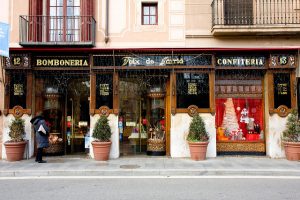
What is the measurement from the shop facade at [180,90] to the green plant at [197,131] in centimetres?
63

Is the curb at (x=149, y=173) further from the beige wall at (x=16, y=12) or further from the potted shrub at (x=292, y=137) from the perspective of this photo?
the beige wall at (x=16, y=12)

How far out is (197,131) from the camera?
12.0 metres

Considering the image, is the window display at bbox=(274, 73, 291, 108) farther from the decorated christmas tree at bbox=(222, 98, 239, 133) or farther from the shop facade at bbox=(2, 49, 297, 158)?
the decorated christmas tree at bbox=(222, 98, 239, 133)

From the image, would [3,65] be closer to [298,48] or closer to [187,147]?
[187,147]

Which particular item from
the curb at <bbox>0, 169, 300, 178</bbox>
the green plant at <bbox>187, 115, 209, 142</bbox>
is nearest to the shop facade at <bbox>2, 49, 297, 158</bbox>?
the green plant at <bbox>187, 115, 209, 142</bbox>

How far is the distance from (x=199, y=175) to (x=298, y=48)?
260 inches

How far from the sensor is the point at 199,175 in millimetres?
9828

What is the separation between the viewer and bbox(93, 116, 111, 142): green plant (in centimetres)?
1193

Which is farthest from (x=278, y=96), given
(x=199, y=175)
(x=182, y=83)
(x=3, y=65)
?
(x=3, y=65)

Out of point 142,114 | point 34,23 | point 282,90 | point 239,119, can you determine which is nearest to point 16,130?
point 34,23

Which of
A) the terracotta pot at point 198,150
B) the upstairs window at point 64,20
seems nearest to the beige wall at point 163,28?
the upstairs window at point 64,20
